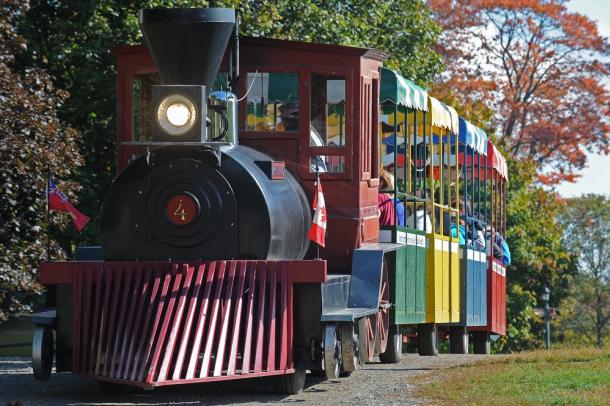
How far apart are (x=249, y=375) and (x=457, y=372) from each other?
11.5 ft

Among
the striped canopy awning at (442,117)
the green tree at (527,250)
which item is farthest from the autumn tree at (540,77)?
the striped canopy awning at (442,117)

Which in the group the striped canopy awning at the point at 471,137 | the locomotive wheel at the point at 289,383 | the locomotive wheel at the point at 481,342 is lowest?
the locomotive wheel at the point at 481,342

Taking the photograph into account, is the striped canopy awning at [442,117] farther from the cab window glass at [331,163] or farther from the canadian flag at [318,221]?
the canadian flag at [318,221]

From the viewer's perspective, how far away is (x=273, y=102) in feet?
42.4

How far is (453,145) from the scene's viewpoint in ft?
68.6

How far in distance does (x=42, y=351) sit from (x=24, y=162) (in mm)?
6601

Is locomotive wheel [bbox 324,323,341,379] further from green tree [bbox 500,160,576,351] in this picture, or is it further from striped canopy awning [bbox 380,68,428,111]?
green tree [bbox 500,160,576,351]

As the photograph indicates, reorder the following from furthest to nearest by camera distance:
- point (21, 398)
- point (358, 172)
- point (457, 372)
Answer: point (457, 372) < point (358, 172) < point (21, 398)

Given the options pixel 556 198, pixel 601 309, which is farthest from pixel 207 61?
pixel 601 309

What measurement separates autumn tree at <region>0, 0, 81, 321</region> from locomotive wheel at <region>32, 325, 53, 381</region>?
19.7 feet

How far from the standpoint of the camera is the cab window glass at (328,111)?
12953 millimetres

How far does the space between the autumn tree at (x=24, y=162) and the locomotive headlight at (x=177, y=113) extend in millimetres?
6445

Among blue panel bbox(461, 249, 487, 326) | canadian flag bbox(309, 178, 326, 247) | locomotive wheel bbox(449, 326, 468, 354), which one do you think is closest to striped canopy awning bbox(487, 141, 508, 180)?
blue panel bbox(461, 249, 487, 326)

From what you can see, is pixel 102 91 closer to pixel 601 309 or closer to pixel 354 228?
pixel 354 228
